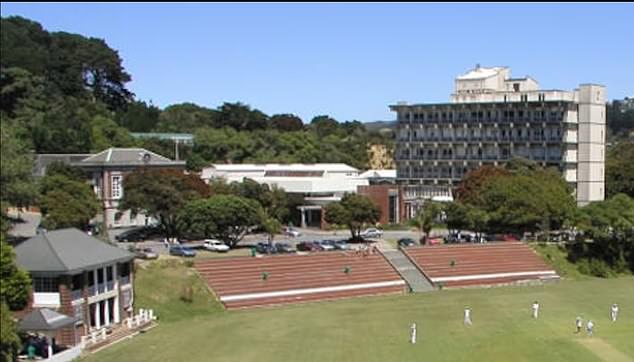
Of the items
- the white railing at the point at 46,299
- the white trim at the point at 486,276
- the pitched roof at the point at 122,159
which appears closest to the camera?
the white railing at the point at 46,299

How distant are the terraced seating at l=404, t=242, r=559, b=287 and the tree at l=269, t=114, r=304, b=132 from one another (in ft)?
268

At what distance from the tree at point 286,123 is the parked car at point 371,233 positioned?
6693cm

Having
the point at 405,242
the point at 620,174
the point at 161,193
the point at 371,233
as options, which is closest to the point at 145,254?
the point at 161,193

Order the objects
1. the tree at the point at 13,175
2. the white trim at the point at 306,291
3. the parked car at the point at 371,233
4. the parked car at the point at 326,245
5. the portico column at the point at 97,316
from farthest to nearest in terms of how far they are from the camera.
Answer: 1. the parked car at the point at 371,233
2. the parked car at the point at 326,245
3. the white trim at the point at 306,291
4. the tree at the point at 13,175
5. the portico column at the point at 97,316

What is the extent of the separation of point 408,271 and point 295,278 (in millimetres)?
8970

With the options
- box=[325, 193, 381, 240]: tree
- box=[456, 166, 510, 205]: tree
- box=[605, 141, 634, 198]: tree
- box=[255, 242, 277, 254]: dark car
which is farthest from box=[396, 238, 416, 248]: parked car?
box=[605, 141, 634, 198]: tree

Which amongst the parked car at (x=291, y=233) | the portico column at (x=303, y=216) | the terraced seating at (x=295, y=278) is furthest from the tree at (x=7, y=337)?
the portico column at (x=303, y=216)

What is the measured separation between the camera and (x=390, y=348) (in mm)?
41281

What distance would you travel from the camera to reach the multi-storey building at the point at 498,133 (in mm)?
97438

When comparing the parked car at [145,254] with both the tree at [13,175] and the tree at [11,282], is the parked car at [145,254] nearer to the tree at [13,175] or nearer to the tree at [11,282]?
the tree at [13,175]

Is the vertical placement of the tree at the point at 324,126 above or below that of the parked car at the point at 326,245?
above

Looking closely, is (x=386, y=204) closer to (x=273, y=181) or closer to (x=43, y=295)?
(x=273, y=181)

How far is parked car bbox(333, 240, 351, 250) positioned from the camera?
6806 cm

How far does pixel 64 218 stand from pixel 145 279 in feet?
48.9
